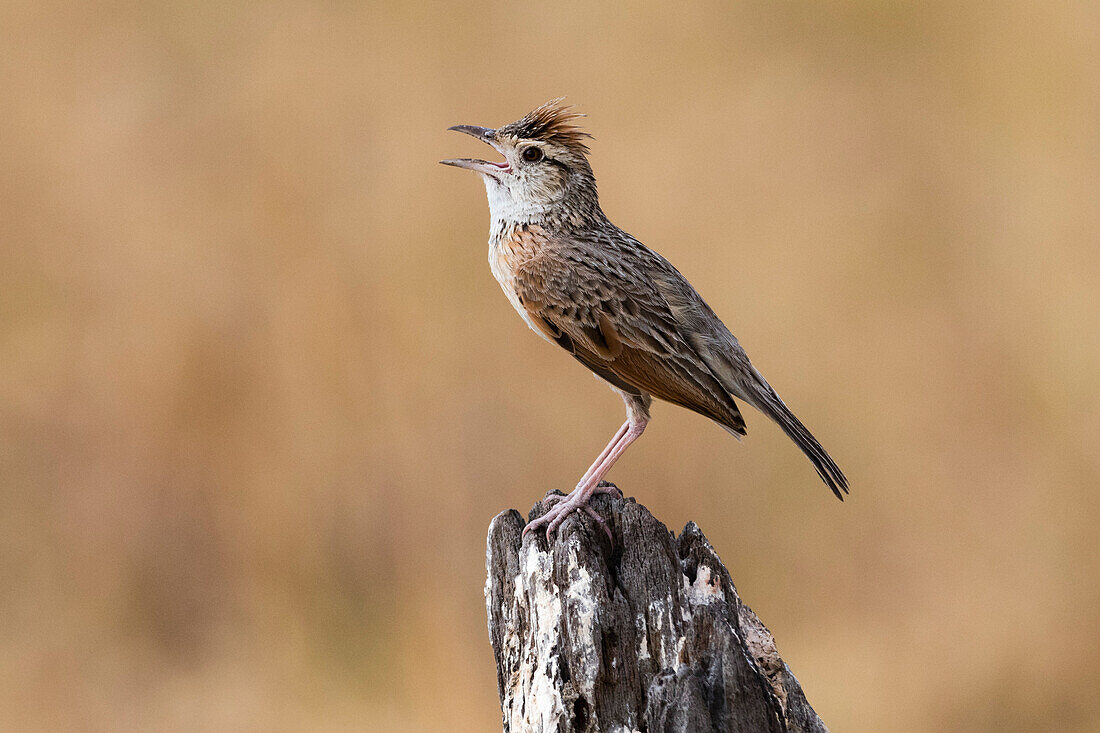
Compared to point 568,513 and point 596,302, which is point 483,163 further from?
point 568,513

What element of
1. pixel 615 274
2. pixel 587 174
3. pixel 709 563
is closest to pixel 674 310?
pixel 615 274

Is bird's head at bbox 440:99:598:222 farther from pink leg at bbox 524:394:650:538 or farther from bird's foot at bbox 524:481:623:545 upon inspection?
bird's foot at bbox 524:481:623:545

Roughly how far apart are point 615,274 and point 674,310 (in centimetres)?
34

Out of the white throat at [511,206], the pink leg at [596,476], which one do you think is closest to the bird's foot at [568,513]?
the pink leg at [596,476]

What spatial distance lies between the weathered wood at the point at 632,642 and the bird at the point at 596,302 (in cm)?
32

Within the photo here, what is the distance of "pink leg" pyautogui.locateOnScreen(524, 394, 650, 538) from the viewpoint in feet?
13.7

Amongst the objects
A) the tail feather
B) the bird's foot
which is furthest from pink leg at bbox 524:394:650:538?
the tail feather

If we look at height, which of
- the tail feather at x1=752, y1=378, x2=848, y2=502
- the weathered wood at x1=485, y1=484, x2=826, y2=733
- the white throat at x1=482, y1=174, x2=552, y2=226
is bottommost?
the weathered wood at x1=485, y1=484, x2=826, y2=733

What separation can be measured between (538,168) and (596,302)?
34.3 inches

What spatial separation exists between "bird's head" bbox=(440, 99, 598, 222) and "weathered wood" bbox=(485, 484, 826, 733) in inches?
69.7

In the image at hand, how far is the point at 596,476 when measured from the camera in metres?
4.36

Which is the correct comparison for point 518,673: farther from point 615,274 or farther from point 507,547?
point 615,274

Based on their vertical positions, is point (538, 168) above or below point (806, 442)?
above

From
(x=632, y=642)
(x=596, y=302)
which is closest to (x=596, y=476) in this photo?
(x=596, y=302)
